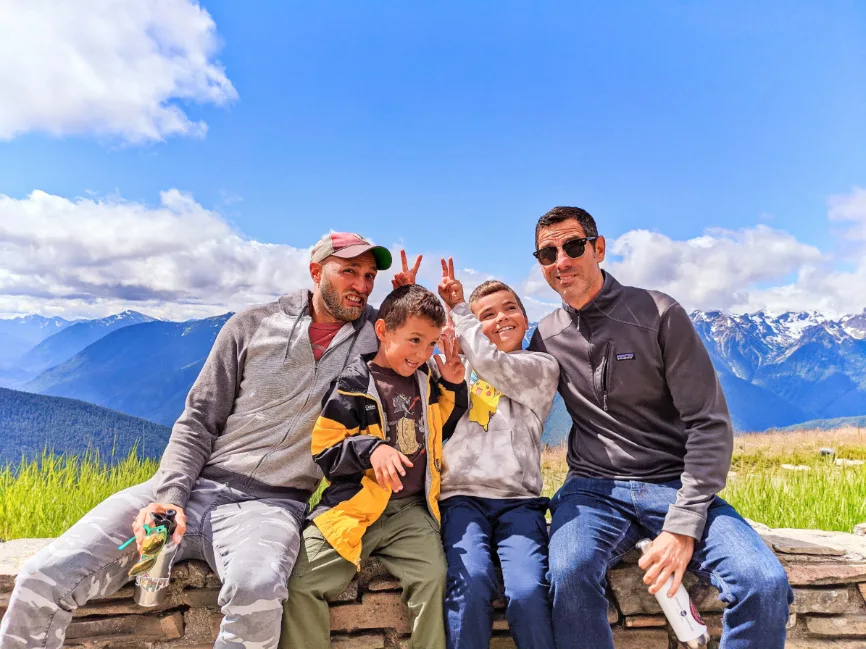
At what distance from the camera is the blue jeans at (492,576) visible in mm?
2576

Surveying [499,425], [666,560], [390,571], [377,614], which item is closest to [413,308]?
[499,425]

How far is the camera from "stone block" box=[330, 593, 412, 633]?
2.93 m

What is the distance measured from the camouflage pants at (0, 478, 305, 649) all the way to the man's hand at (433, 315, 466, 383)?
108 cm

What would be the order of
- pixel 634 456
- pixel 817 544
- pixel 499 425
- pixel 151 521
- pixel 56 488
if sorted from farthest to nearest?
pixel 56 488, pixel 817 544, pixel 499 425, pixel 634 456, pixel 151 521

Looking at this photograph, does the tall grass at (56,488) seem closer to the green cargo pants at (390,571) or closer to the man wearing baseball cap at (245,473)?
the man wearing baseball cap at (245,473)

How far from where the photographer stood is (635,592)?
2986 millimetres

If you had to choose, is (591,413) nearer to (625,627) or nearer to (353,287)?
(625,627)

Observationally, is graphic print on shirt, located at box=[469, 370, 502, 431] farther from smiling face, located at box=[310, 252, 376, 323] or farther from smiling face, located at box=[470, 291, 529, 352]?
smiling face, located at box=[310, 252, 376, 323]

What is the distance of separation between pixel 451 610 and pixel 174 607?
1.48 m

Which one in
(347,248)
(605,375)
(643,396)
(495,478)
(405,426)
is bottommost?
(495,478)

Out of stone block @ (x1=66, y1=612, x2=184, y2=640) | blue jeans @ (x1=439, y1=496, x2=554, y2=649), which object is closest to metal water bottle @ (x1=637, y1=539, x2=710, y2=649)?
blue jeans @ (x1=439, y1=496, x2=554, y2=649)

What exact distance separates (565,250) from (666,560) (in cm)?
165

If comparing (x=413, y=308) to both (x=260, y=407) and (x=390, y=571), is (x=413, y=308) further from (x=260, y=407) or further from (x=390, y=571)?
(x=390, y=571)

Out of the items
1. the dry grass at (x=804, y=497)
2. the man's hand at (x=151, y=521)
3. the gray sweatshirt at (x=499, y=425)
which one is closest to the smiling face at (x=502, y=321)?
the gray sweatshirt at (x=499, y=425)
